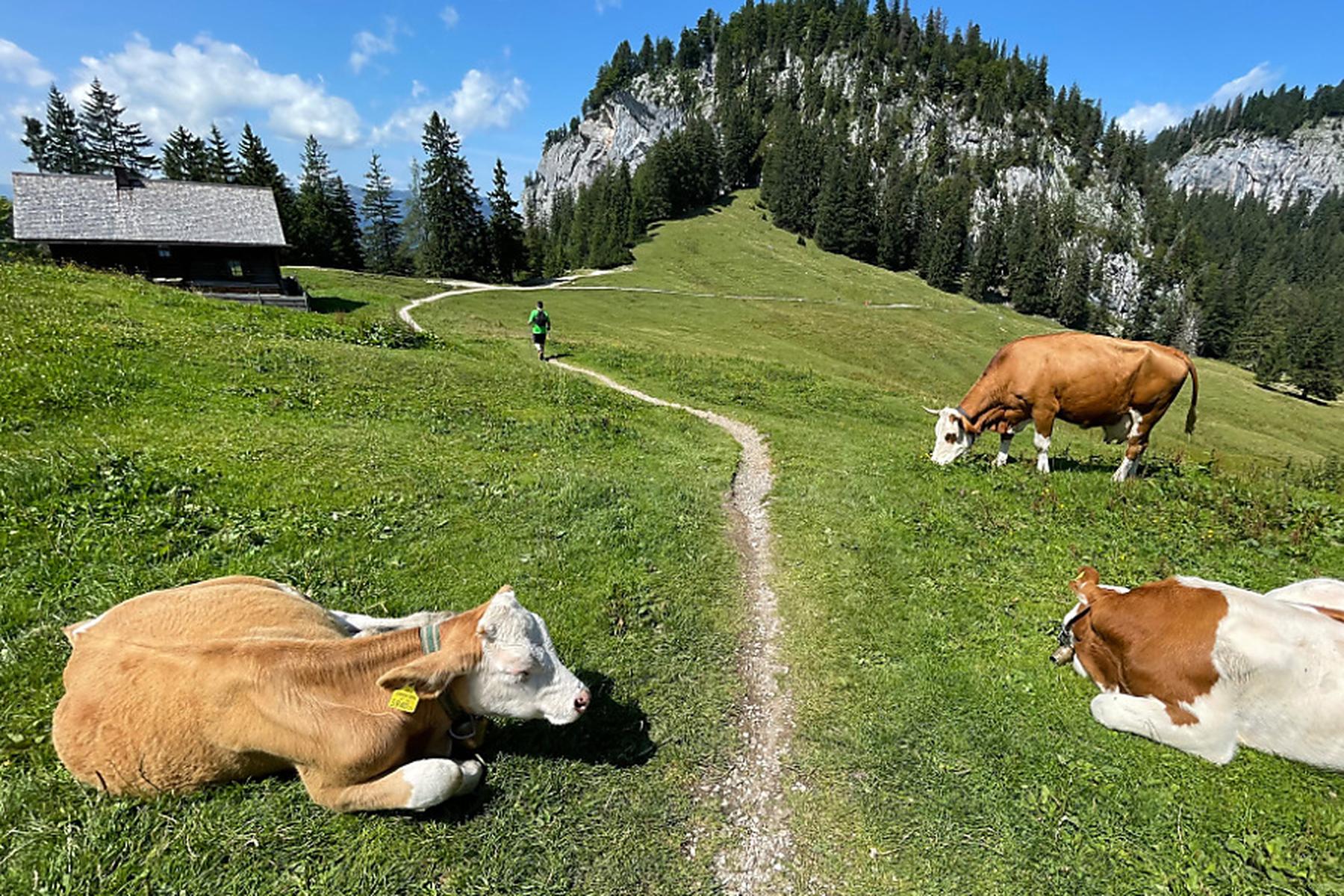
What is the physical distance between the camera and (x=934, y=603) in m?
8.49

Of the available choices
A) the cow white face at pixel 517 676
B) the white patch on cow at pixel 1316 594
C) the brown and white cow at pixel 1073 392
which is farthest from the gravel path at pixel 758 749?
the brown and white cow at pixel 1073 392

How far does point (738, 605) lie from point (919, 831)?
3718 millimetres

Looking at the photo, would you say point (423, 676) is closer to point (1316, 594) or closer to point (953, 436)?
point (1316, 594)

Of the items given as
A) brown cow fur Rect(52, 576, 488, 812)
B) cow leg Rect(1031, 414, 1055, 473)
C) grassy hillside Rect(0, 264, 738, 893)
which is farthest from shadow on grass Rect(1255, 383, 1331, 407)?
brown cow fur Rect(52, 576, 488, 812)

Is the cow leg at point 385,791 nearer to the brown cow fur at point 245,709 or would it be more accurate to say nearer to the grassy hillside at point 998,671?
the brown cow fur at point 245,709

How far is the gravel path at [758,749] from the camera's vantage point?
16.3ft

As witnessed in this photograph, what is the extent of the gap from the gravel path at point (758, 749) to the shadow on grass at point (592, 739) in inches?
32.0

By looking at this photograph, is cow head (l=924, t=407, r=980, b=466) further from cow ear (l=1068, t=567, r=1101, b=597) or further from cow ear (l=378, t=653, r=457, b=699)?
cow ear (l=378, t=653, r=457, b=699)

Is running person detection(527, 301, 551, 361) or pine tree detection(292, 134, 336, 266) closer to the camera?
running person detection(527, 301, 551, 361)

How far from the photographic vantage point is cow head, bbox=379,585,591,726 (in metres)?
4.66

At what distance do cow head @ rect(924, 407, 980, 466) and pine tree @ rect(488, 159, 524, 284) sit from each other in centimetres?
6218

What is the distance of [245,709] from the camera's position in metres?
4.34

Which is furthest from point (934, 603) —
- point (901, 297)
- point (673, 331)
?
point (901, 297)

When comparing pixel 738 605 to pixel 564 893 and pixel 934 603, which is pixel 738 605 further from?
Result: pixel 564 893
